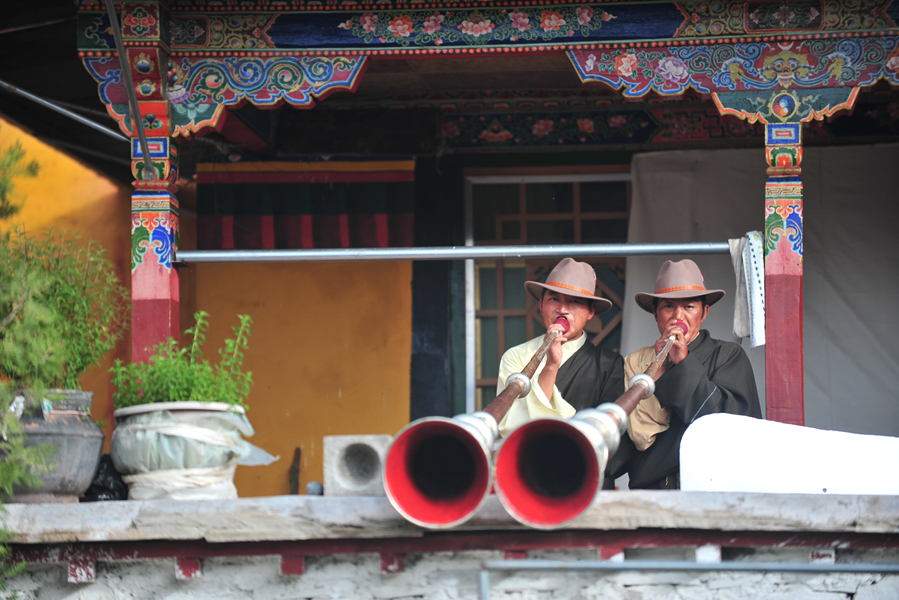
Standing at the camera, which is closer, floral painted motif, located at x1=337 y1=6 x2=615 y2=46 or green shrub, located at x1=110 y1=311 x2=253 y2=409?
green shrub, located at x1=110 y1=311 x2=253 y2=409

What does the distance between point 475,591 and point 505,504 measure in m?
0.46

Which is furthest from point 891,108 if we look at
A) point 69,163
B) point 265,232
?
point 69,163

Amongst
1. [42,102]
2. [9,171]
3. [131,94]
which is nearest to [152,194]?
[131,94]

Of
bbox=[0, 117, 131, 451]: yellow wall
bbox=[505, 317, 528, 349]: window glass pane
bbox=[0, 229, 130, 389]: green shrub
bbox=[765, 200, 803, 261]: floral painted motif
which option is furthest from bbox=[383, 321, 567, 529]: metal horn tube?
bbox=[0, 117, 131, 451]: yellow wall

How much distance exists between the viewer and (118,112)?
435 centimetres

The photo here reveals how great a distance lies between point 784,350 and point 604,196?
85.5 inches

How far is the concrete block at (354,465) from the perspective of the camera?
3230 mm

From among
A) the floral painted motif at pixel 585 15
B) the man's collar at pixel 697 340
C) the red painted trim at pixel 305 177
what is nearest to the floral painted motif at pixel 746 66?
the floral painted motif at pixel 585 15

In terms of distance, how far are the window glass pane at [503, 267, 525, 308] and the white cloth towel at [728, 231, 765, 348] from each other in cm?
190

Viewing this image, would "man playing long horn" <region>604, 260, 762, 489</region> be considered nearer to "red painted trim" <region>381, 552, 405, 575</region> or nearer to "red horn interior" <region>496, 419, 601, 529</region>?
"red horn interior" <region>496, 419, 601, 529</region>

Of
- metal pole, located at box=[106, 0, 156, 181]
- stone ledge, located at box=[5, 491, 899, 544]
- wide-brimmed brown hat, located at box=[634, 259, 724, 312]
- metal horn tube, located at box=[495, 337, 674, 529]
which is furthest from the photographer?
wide-brimmed brown hat, located at box=[634, 259, 724, 312]

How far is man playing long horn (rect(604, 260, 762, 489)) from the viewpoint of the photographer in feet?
13.0

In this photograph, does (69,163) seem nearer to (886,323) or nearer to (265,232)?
(265,232)

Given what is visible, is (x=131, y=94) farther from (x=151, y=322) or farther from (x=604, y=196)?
(x=604, y=196)
